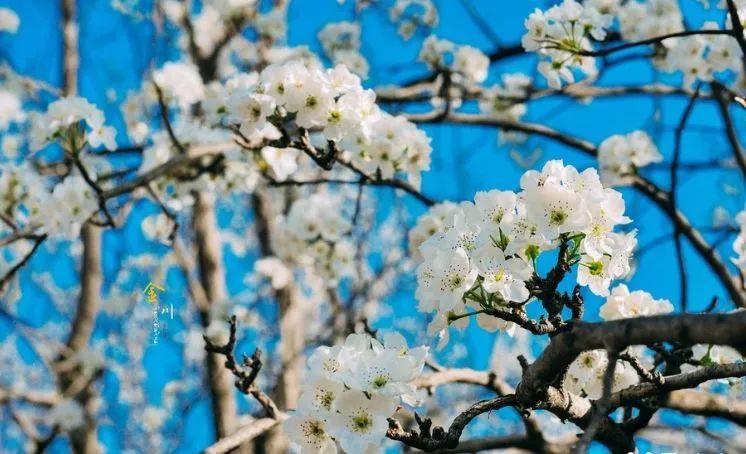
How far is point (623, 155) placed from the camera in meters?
3.74

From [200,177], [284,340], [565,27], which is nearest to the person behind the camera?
[565,27]

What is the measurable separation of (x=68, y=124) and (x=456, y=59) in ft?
6.77

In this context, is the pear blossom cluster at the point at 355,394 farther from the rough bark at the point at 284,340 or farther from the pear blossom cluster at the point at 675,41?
the rough bark at the point at 284,340

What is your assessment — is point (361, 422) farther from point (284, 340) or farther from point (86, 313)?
point (86, 313)

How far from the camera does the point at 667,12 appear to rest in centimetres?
370

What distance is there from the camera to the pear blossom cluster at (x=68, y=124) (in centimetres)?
288

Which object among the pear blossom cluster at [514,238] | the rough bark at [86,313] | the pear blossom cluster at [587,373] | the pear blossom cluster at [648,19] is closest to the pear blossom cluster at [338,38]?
the pear blossom cluster at [648,19]

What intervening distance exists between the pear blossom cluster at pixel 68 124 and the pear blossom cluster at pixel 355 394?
5.83ft

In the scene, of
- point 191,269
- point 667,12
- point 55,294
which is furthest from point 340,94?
point 55,294

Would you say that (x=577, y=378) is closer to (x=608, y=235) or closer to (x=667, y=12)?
(x=608, y=235)

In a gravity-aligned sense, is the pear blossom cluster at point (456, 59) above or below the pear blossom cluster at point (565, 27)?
above

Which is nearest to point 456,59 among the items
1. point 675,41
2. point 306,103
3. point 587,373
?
point 675,41

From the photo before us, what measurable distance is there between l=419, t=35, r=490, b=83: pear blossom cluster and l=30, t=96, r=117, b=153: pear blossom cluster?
172cm

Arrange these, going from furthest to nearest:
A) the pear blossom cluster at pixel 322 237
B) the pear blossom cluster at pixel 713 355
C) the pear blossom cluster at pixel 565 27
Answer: the pear blossom cluster at pixel 322 237
the pear blossom cluster at pixel 565 27
the pear blossom cluster at pixel 713 355
